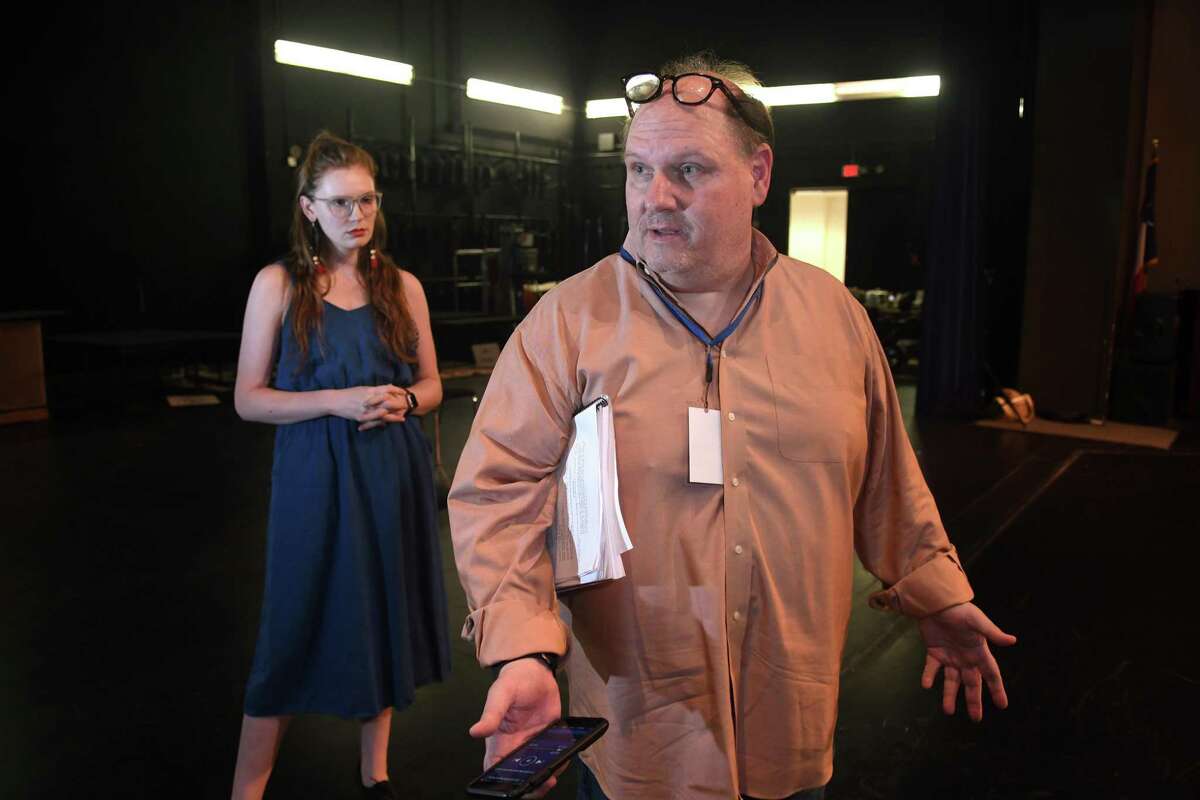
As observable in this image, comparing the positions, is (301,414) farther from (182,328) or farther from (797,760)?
(182,328)

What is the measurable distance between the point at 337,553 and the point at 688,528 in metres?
1.25

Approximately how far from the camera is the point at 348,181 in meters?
2.31

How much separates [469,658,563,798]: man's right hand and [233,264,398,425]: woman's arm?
46.9 inches

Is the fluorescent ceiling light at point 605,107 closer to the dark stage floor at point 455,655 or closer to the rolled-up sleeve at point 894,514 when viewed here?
the dark stage floor at point 455,655

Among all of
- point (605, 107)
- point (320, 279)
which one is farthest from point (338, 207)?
point (605, 107)

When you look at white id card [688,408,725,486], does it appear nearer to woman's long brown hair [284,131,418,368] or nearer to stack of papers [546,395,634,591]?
stack of papers [546,395,634,591]

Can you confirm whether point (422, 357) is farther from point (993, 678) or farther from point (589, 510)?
point (993, 678)

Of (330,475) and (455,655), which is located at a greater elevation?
(330,475)

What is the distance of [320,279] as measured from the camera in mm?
2357

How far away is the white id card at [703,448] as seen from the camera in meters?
1.32

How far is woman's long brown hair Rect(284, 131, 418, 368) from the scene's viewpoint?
7.57 feet

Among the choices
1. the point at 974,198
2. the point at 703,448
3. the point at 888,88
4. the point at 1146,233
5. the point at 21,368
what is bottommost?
the point at 21,368

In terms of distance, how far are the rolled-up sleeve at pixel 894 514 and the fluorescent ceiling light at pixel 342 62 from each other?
9486mm

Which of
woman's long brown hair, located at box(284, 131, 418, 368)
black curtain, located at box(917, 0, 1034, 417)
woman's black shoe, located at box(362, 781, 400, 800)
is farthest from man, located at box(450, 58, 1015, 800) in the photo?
black curtain, located at box(917, 0, 1034, 417)
